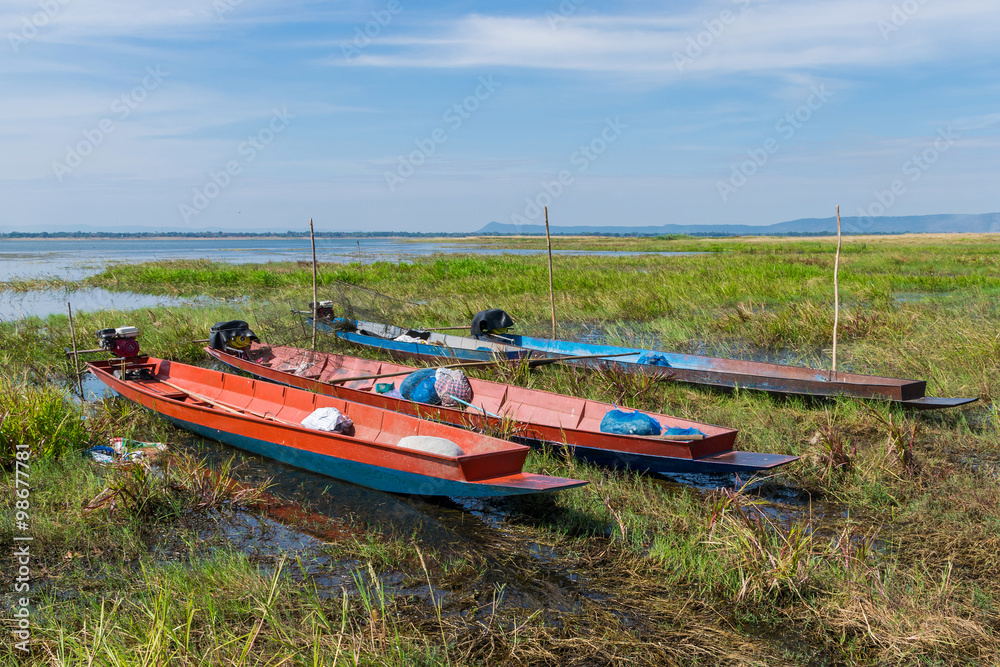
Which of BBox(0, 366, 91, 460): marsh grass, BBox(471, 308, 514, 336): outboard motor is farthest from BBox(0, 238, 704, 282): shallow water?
BBox(0, 366, 91, 460): marsh grass

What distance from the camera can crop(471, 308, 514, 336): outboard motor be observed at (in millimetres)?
12242

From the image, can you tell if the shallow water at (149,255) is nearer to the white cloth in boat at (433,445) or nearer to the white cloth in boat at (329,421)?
the white cloth in boat at (329,421)

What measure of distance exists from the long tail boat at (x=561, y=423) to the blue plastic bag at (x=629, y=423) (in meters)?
0.15

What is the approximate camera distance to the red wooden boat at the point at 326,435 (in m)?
5.61

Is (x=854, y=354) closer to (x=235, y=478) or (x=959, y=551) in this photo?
(x=959, y=551)

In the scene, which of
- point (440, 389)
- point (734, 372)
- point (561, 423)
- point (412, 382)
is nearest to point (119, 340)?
point (412, 382)

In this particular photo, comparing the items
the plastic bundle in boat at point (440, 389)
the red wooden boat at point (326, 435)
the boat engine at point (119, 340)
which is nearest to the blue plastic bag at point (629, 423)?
the red wooden boat at point (326, 435)

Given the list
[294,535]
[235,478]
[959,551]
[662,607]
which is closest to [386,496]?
[294,535]

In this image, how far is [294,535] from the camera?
18.9 ft

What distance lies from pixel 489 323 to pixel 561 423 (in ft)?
16.4

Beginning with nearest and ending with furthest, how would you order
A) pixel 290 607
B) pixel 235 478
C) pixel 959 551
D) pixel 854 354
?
pixel 290 607 → pixel 959 551 → pixel 235 478 → pixel 854 354

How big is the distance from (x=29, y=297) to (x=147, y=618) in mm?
22600

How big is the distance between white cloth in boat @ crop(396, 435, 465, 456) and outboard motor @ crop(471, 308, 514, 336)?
584 centimetres

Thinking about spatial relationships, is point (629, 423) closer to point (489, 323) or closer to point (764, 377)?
point (764, 377)
